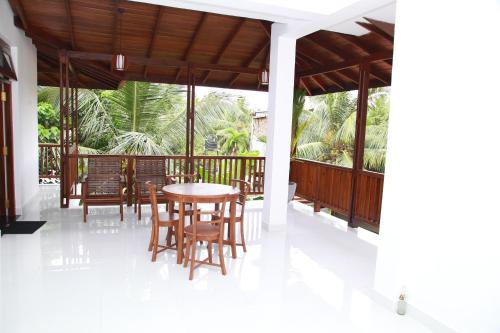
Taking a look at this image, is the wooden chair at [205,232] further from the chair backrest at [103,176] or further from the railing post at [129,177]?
the railing post at [129,177]

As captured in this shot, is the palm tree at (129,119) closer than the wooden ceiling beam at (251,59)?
No

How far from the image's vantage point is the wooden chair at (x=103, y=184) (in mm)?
5875

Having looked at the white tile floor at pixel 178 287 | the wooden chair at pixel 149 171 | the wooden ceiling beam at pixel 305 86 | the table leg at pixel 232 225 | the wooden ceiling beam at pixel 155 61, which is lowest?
the white tile floor at pixel 178 287

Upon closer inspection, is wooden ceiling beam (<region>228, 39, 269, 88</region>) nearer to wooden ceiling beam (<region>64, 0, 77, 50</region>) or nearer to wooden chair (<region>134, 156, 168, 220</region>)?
wooden chair (<region>134, 156, 168, 220</region>)

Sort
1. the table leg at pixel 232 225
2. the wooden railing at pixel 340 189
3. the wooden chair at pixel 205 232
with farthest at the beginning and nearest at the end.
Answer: the wooden railing at pixel 340 189 → the table leg at pixel 232 225 → the wooden chair at pixel 205 232

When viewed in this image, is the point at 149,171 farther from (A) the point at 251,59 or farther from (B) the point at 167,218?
(A) the point at 251,59

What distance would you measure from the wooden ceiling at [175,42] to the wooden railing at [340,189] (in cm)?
182

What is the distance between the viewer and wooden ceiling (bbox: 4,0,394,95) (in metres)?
5.79

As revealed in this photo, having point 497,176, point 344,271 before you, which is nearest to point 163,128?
point 344,271

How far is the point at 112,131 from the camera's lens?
35.8ft

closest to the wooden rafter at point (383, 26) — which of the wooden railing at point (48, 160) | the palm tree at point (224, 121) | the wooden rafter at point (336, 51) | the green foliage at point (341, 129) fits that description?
the wooden rafter at point (336, 51)

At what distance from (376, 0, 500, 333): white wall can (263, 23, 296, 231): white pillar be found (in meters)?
2.37

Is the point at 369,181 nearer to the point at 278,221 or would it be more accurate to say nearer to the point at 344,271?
the point at 278,221

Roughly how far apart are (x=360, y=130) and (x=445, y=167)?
3.02 meters
